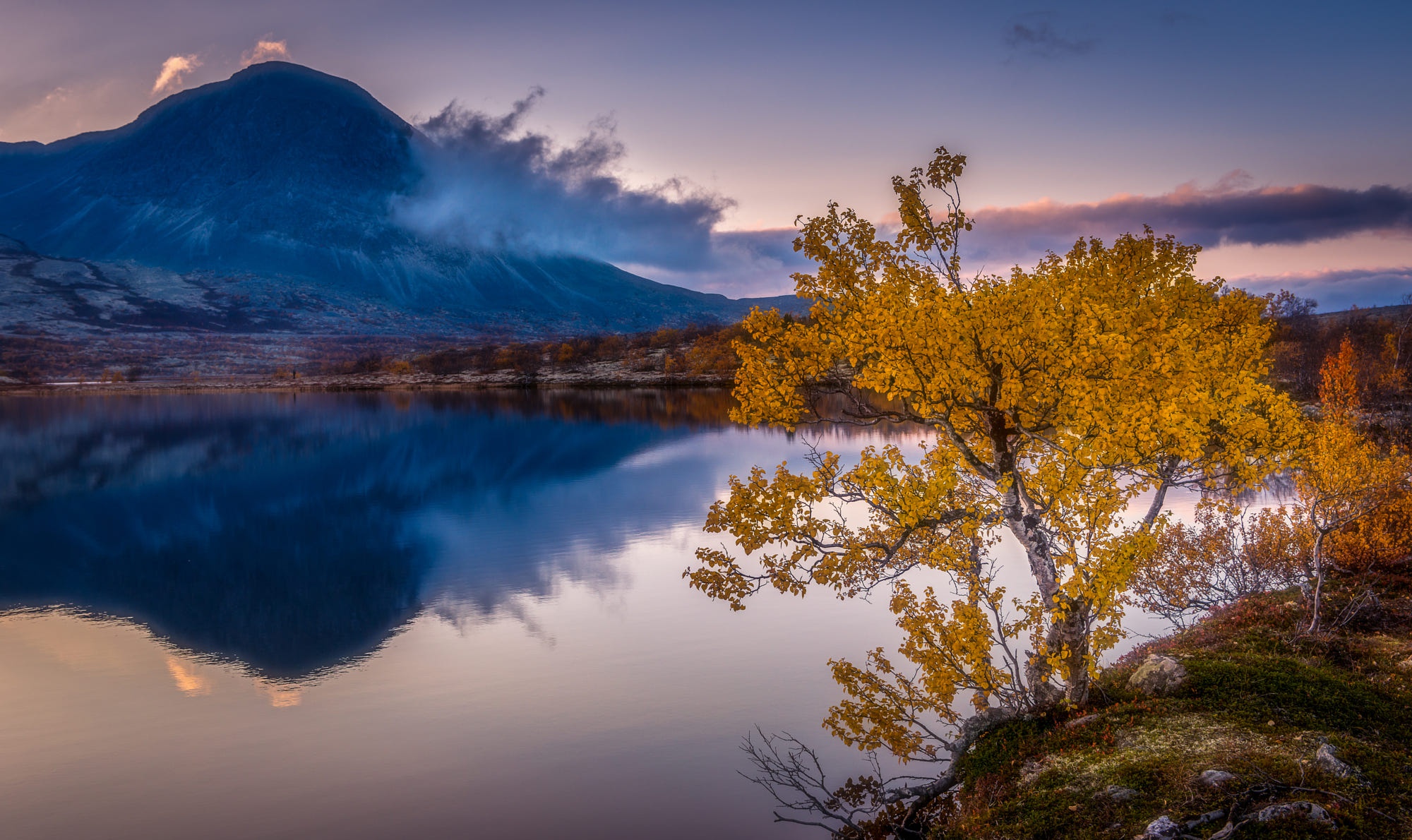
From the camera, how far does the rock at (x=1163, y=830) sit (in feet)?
28.9

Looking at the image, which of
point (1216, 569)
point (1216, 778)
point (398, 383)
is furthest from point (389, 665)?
point (398, 383)

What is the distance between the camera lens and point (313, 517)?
1812 inches

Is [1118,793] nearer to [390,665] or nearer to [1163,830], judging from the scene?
[1163,830]

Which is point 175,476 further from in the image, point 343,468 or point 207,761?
point 207,761

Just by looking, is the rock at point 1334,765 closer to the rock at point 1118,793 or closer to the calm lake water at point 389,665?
the rock at point 1118,793

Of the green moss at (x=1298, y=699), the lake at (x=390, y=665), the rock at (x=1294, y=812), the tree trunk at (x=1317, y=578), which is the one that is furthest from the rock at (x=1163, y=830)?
the tree trunk at (x=1317, y=578)

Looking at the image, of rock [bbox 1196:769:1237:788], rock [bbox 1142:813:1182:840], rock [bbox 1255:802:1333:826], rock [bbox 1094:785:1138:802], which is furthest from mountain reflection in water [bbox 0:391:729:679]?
rock [bbox 1255:802:1333:826]

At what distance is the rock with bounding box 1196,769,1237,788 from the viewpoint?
958 centimetres

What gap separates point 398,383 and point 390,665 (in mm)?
153441

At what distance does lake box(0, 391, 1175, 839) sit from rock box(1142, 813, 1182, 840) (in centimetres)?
606

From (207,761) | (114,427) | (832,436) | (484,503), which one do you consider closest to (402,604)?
(207,761)

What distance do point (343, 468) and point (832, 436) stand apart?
1569 inches

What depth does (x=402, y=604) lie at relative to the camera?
27.8 metres

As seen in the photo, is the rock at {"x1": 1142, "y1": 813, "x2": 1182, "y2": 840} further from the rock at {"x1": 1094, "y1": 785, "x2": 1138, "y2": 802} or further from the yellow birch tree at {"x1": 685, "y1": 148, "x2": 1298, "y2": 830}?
the yellow birch tree at {"x1": 685, "y1": 148, "x2": 1298, "y2": 830}
